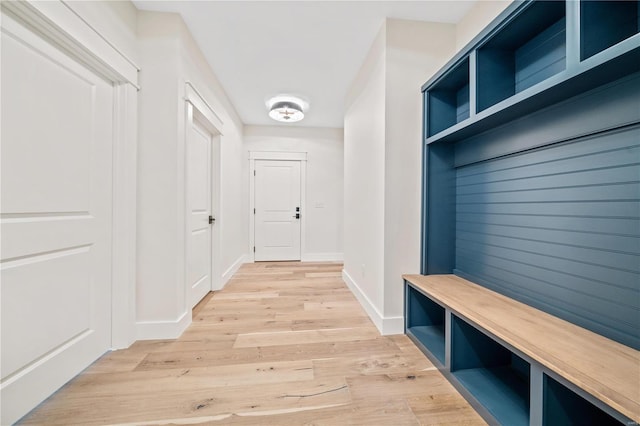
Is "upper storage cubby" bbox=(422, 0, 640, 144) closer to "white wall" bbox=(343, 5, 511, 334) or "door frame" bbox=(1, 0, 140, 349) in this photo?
"white wall" bbox=(343, 5, 511, 334)

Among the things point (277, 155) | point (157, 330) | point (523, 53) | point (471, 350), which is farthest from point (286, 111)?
point (471, 350)

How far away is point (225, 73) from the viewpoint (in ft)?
9.20

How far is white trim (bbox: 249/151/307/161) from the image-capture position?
4594 millimetres

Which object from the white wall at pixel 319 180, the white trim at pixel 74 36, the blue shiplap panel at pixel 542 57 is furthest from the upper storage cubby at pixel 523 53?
the white wall at pixel 319 180

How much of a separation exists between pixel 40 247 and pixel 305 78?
2749 millimetres

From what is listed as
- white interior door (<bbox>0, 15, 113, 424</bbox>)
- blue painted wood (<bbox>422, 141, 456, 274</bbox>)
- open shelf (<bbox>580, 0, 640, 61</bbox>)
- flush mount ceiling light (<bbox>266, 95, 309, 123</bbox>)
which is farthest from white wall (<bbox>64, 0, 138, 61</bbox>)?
open shelf (<bbox>580, 0, 640, 61</bbox>)

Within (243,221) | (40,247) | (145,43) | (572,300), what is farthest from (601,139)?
(243,221)

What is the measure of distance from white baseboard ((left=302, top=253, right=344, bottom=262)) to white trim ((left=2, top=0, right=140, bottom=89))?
363cm

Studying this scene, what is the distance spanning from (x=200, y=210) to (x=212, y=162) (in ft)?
2.21

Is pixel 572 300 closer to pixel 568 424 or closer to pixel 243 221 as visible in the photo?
pixel 568 424

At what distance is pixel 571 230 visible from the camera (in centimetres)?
120

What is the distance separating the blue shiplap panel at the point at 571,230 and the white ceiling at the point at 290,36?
57.4 inches

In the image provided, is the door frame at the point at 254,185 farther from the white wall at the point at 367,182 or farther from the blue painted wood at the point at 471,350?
the blue painted wood at the point at 471,350

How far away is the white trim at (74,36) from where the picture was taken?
46.5 inches
